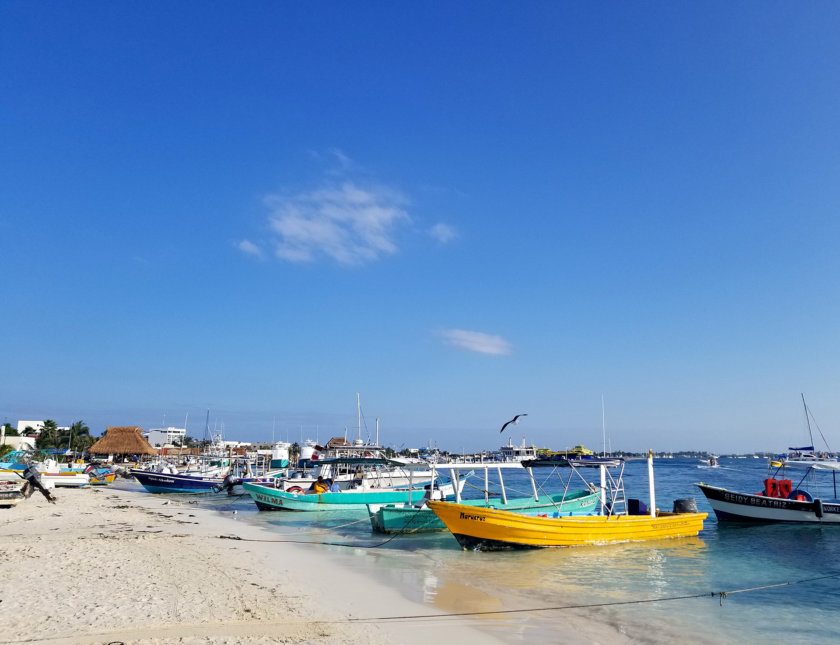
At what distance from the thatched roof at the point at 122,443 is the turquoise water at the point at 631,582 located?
2389 inches

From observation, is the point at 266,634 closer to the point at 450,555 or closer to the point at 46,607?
the point at 46,607

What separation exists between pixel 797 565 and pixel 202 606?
17.5m

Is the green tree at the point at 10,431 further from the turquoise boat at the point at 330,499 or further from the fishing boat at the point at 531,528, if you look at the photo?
the fishing boat at the point at 531,528

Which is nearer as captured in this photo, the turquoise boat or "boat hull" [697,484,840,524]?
"boat hull" [697,484,840,524]

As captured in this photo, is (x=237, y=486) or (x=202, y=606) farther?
(x=237, y=486)

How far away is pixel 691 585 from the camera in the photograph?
13.9 m

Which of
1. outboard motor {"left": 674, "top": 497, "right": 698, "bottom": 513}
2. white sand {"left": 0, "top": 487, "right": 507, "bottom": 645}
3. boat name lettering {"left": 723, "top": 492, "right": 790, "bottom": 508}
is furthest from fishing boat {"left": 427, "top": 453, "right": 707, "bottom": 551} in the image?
boat name lettering {"left": 723, "top": 492, "right": 790, "bottom": 508}

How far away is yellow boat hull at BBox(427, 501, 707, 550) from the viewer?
16.6 meters

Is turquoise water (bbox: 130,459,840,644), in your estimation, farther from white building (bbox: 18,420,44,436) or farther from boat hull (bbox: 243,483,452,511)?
white building (bbox: 18,420,44,436)

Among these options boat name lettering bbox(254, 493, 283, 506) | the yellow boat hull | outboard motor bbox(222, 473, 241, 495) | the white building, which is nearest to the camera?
the yellow boat hull

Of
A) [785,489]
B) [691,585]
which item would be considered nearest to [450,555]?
[691,585]

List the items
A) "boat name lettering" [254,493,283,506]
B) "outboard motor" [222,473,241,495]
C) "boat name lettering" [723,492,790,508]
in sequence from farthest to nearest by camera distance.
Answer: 1. "outboard motor" [222,473,241,495]
2. "boat name lettering" [254,493,283,506]
3. "boat name lettering" [723,492,790,508]

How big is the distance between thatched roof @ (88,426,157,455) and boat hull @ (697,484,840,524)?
70.0m

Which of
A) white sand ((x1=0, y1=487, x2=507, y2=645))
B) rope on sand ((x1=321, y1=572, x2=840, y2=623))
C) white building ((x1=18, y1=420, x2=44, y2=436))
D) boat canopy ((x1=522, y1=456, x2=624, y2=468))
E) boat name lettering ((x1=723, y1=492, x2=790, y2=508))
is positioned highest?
white building ((x1=18, y1=420, x2=44, y2=436))
